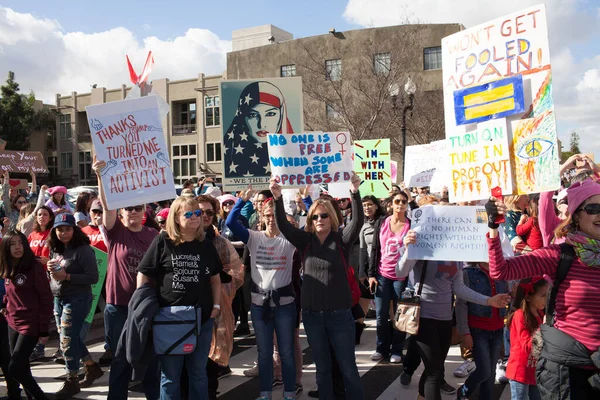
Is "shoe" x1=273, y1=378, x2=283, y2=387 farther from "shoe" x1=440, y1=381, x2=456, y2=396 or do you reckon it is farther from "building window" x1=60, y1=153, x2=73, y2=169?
"building window" x1=60, y1=153, x2=73, y2=169

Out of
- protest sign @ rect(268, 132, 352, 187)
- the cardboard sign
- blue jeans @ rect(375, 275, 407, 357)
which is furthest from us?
the cardboard sign

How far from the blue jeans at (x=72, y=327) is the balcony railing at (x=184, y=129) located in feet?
124

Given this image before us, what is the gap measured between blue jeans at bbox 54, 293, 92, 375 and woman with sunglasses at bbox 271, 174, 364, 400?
2.43 meters

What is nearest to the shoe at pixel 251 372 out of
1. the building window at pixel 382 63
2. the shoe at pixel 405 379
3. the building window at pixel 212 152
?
the shoe at pixel 405 379

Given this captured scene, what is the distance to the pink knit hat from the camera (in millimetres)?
3205

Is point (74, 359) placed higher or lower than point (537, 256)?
lower

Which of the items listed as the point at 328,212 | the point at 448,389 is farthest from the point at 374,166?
the point at 328,212

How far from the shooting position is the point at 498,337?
4566 millimetres

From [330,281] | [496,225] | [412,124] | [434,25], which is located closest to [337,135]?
[330,281]

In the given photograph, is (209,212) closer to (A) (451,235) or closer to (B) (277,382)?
(B) (277,382)

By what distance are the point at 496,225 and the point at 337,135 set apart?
292 cm

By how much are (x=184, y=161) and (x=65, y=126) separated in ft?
43.0

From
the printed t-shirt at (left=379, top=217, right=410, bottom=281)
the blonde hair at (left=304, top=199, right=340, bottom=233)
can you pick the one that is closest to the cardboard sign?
the printed t-shirt at (left=379, top=217, right=410, bottom=281)

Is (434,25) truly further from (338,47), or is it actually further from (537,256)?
(537,256)
